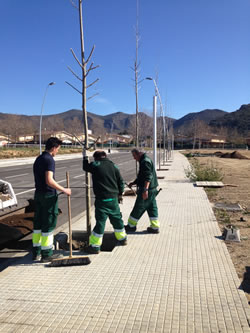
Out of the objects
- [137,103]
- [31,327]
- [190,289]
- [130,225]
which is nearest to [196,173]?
[137,103]

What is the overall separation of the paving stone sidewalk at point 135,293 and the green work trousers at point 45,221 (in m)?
0.26

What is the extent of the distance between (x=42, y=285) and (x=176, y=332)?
1.68 meters

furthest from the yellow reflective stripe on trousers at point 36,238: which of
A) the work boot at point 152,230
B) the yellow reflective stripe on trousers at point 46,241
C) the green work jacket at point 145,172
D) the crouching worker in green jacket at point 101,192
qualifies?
the work boot at point 152,230

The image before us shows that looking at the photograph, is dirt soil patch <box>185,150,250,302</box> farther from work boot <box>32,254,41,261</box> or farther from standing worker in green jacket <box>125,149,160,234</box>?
work boot <box>32,254,41,261</box>

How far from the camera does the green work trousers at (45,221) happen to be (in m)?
4.23

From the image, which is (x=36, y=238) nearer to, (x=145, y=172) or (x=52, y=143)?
(x=52, y=143)

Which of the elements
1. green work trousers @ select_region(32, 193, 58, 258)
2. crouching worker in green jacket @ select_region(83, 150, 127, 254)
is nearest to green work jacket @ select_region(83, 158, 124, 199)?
crouching worker in green jacket @ select_region(83, 150, 127, 254)

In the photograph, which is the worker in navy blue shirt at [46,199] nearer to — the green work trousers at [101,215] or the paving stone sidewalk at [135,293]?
the paving stone sidewalk at [135,293]

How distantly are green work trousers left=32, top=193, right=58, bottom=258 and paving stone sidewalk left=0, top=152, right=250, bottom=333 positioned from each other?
26 centimetres

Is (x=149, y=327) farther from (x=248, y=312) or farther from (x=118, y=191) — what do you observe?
(x=118, y=191)

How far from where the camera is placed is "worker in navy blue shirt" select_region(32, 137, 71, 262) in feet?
13.8

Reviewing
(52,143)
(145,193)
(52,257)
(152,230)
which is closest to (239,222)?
(152,230)

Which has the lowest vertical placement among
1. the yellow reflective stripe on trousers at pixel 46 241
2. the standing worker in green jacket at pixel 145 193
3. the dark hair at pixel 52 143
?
the yellow reflective stripe on trousers at pixel 46 241

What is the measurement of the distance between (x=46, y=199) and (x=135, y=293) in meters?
1.77
